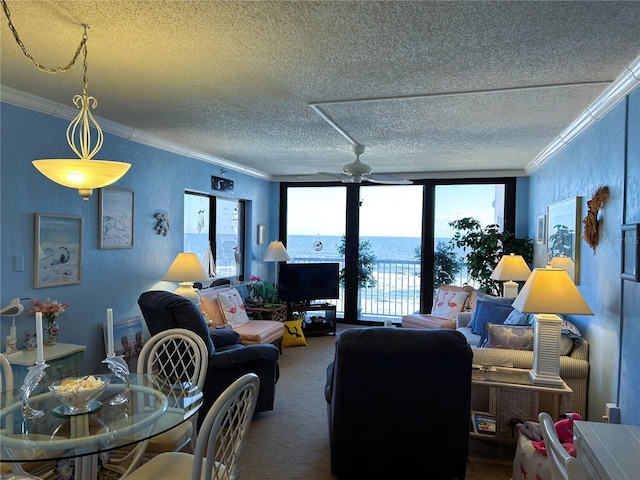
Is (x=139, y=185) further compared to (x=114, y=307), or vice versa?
(x=139, y=185)

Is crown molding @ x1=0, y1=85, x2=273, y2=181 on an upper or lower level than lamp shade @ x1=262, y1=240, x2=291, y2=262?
upper

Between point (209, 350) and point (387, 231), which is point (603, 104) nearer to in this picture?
point (209, 350)

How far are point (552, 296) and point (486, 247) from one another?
309cm

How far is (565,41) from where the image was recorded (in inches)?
81.4

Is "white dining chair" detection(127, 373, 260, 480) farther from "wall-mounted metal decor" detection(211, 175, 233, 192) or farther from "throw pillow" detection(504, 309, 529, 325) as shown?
"wall-mounted metal decor" detection(211, 175, 233, 192)

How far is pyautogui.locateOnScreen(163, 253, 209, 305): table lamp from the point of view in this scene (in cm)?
431

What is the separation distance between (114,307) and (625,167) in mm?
4083

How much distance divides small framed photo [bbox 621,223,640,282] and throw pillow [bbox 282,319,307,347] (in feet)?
13.3

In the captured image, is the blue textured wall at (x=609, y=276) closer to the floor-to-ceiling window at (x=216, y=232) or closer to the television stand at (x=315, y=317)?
the television stand at (x=315, y=317)

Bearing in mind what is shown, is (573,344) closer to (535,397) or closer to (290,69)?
(535,397)

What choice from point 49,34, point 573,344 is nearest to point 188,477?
point 49,34

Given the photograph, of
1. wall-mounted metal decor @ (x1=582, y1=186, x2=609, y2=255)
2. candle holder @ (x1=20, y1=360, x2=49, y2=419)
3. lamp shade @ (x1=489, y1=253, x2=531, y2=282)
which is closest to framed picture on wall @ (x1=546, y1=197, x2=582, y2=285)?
wall-mounted metal decor @ (x1=582, y1=186, x2=609, y2=255)

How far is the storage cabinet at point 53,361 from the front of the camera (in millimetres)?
2830

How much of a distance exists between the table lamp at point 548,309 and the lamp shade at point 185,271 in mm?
2956
